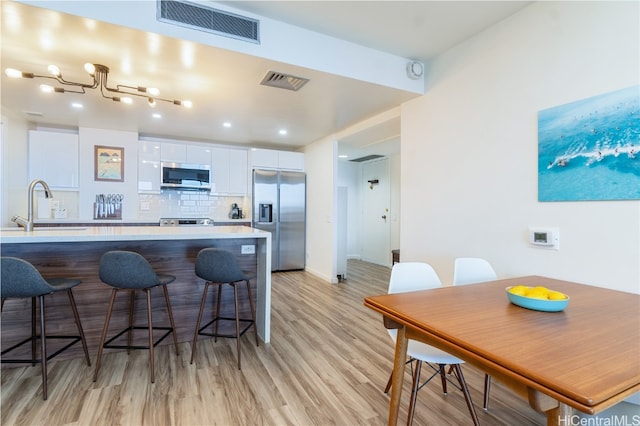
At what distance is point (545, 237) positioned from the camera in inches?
85.4

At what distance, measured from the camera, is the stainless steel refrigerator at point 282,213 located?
5.62 metres

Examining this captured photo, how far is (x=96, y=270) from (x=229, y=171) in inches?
137

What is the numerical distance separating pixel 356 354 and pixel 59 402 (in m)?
1.99

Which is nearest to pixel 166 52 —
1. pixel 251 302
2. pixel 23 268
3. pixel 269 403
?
pixel 23 268

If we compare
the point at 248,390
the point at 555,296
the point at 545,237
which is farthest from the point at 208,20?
the point at 545,237

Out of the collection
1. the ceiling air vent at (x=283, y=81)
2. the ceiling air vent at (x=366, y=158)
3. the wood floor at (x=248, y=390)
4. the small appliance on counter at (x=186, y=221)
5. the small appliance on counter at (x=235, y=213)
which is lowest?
the wood floor at (x=248, y=390)

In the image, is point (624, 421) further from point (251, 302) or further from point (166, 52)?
point (166, 52)

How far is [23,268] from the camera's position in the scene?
1813 mm

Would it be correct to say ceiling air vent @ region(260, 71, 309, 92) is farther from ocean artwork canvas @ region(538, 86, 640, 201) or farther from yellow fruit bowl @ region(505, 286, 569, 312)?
yellow fruit bowl @ region(505, 286, 569, 312)

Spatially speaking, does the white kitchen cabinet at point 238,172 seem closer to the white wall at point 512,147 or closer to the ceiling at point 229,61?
the ceiling at point 229,61

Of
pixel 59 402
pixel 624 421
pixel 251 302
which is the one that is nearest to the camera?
pixel 624 421

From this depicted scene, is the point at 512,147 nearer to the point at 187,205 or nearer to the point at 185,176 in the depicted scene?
the point at 185,176

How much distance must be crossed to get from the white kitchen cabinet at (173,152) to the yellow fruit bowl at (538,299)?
5248mm

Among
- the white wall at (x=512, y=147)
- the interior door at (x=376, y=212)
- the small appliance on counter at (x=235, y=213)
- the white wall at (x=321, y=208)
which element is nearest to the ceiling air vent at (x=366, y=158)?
the interior door at (x=376, y=212)
